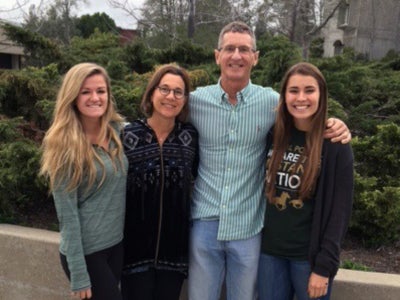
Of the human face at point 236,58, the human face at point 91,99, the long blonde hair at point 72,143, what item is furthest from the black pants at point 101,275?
the human face at point 236,58

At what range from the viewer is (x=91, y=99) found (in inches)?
95.0

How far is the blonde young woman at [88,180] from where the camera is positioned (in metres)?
2.27

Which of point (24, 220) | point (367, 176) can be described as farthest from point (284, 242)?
point (24, 220)

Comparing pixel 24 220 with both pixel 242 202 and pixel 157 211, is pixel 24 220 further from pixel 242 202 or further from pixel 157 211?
pixel 242 202

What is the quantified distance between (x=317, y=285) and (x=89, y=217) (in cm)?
123

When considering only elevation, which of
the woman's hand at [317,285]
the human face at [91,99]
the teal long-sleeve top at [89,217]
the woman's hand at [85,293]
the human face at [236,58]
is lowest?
the woman's hand at [85,293]

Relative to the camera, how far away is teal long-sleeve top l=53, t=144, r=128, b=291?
229 cm

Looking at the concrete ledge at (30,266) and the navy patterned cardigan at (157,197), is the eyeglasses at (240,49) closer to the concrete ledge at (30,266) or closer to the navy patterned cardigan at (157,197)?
the navy patterned cardigan at (157,197)

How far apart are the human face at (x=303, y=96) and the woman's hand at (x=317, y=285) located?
826 mm

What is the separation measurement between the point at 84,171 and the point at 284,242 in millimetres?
1132

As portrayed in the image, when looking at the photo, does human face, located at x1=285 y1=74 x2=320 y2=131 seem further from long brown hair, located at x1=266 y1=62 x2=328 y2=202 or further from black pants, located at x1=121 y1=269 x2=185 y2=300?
black pants, located at x1=121 y1=269 x2=185 y2=300

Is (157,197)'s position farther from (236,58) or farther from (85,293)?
(236,58)

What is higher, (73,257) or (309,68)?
(309,68)

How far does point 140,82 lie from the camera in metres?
5.49
